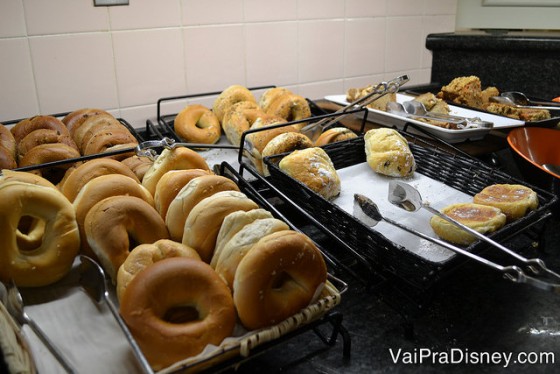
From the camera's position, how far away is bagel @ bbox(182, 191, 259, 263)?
67 cm

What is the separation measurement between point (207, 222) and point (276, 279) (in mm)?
140

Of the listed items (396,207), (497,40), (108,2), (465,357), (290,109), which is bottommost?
(465,357)

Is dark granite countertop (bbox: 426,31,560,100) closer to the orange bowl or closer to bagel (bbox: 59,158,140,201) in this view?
the orange bowl

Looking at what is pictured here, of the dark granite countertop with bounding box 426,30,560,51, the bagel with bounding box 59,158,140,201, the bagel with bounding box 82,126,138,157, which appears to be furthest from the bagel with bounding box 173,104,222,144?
the dark granite countertop with bounding box 426,30,560,51

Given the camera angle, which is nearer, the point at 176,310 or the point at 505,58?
the point at 176,310

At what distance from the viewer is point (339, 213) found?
0.77 m

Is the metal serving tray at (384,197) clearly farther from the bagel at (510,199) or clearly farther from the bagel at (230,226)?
the bagel at (230,226)

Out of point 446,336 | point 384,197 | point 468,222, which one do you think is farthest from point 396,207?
point 446,336

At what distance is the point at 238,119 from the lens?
1267 mm

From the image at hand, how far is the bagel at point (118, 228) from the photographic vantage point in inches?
26.0

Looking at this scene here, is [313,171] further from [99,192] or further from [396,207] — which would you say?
[99,192]

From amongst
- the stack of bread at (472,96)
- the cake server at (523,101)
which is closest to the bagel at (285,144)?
the stack of bread at (472,96)

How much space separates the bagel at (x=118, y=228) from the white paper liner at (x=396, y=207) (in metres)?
0.37

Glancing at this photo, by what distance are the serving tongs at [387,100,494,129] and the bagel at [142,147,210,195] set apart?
67 centimetres
